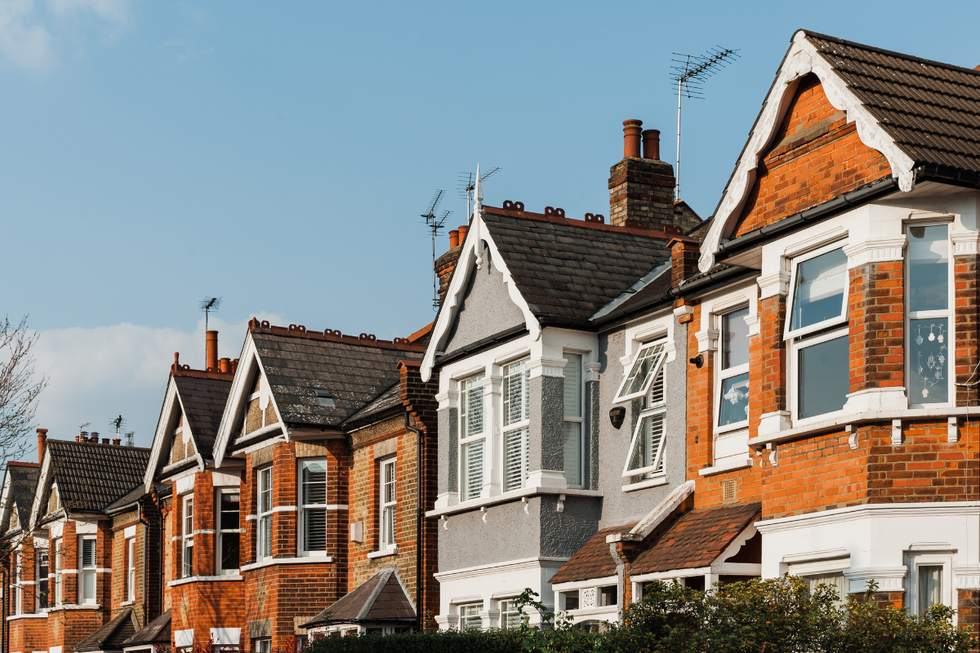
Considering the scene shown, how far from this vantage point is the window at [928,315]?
12516 millimetres

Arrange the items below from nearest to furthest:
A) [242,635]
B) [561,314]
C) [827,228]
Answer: [827,228] → [561,314] → [242,635]

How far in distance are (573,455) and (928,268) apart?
7008 mm

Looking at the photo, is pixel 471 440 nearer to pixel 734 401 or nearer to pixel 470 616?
pixel 470 616

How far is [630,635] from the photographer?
12.5 metres

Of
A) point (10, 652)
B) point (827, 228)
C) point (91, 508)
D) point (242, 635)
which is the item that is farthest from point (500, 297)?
point (10, 652)

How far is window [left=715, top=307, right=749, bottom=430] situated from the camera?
52.5ft

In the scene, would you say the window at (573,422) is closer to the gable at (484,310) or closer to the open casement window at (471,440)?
the gable at (484,310)

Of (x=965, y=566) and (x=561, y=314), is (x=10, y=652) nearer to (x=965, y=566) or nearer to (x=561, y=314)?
(x=561, y=314)

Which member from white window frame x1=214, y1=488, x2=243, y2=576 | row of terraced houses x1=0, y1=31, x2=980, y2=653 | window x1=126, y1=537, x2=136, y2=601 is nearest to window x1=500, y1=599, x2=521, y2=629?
row of terraced houses x1=0, y1=31, x2=980, y2=653

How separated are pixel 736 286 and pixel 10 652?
32.2 m

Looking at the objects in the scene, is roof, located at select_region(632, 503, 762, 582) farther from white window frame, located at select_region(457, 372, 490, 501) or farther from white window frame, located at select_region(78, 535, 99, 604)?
white window frame, located at select_region(78, 535, 99, 604)

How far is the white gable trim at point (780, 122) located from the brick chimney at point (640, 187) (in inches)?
351

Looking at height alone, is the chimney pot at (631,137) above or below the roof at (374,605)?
above

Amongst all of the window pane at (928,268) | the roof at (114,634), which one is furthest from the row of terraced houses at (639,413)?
the roof at (114,634)
